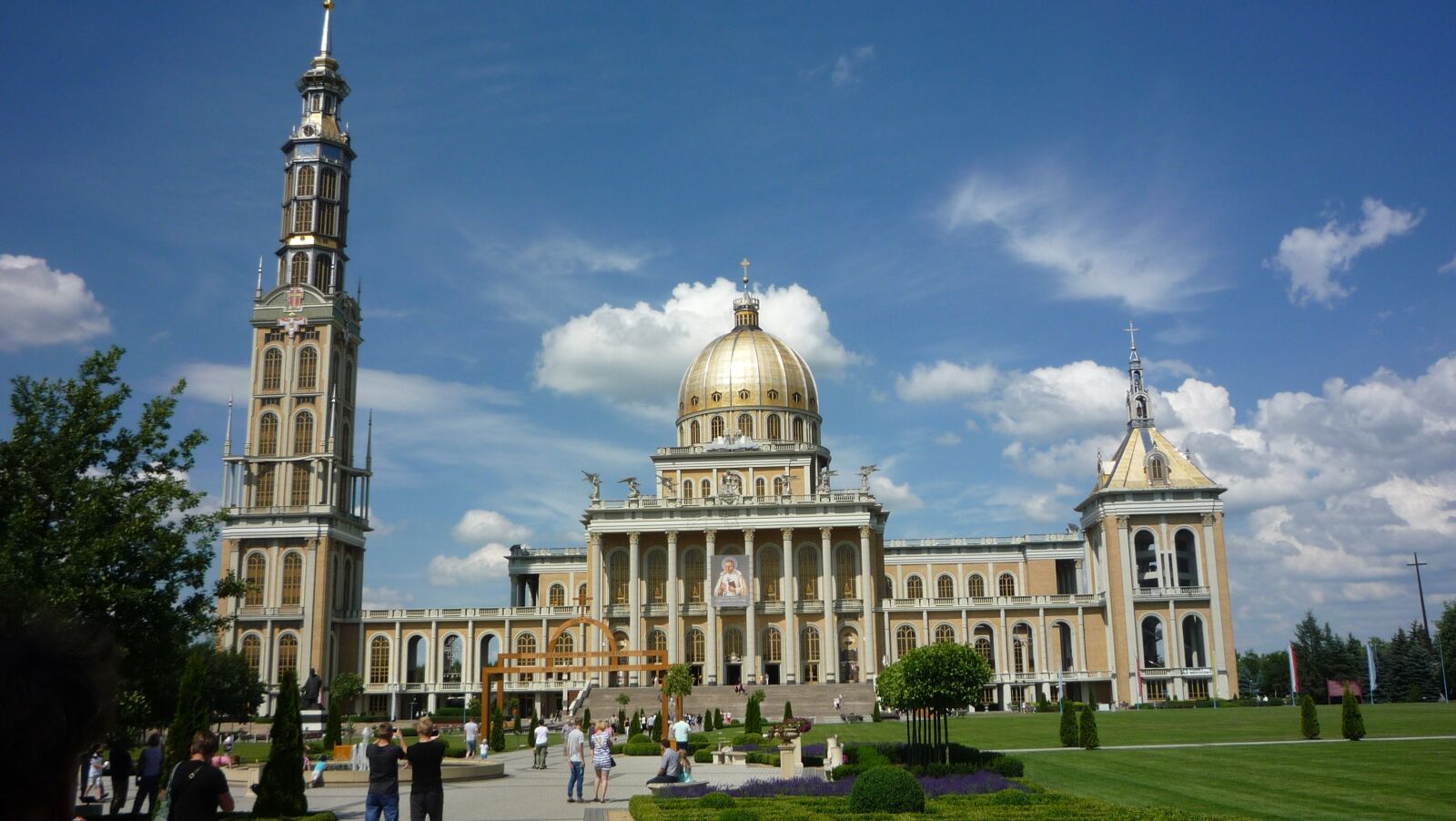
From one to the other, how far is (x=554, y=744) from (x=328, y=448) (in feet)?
120

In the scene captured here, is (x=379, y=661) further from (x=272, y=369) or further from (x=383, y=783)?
(x=383, y=783)

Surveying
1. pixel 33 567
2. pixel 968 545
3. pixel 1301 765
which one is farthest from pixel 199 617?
pixel 968 545

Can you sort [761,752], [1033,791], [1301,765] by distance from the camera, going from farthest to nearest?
[761,752] → [1301,765] → [1033,791]

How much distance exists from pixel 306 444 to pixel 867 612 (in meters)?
40.4

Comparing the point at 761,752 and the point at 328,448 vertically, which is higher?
the point at 328,448

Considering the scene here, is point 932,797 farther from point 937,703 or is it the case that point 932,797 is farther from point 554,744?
point 554,744

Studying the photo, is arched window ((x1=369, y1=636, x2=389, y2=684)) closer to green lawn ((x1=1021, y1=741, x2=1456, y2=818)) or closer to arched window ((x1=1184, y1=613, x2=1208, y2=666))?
arched window ((x1=1184, y1=613, x2=1208, y2=666))

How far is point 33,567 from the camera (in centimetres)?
2520

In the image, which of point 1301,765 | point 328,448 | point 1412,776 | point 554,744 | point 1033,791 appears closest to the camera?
point 1033,791

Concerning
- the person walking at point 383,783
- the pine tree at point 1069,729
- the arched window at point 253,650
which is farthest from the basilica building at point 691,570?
the person walking at point 383,783

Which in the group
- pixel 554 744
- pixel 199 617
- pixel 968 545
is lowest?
pixel 554 744

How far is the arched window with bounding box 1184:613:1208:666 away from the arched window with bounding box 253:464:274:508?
2479 inches

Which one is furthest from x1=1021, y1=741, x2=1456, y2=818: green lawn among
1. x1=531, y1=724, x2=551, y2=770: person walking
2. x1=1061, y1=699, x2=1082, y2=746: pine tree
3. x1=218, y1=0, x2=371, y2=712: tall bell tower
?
x1=218, y1=0, x2=371, y2=712: tall bell tower

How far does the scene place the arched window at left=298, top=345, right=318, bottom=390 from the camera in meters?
82.8
